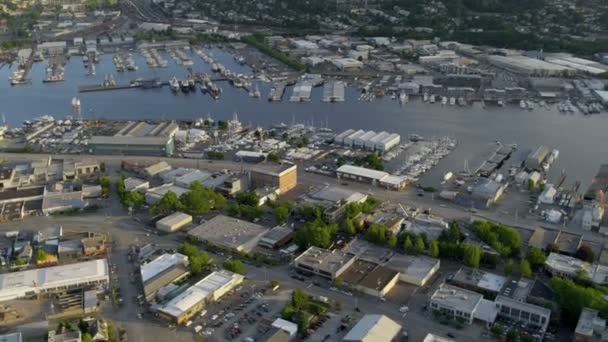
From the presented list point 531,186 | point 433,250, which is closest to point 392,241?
point 433,250

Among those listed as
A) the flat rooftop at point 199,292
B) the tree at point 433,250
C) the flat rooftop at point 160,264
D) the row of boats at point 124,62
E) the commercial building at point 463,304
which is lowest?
the row of boats at point 124,62

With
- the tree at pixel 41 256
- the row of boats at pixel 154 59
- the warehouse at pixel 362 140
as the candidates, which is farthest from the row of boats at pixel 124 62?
the tree at pixel 41 256

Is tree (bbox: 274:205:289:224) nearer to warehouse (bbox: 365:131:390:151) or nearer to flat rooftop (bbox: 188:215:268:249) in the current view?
flat rooftop (bbox: 188:215:268:249)

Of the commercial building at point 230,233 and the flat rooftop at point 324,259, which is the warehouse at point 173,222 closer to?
the commercial building at point 230,233

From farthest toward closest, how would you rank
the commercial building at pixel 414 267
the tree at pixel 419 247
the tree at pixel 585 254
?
the tree at pixel 419 247 < the tree at pixel 585 254 < the commercial building at pixel 414 267

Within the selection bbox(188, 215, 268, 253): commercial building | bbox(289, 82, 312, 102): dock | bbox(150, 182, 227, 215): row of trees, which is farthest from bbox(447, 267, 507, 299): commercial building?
bbox(289, 82, 312, 102): dock

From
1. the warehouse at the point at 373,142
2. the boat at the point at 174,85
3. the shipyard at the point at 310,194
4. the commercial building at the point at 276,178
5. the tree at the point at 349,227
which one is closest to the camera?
the shipyard at the point at 310,194

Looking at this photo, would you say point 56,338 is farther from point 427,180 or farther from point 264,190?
point 427,180
